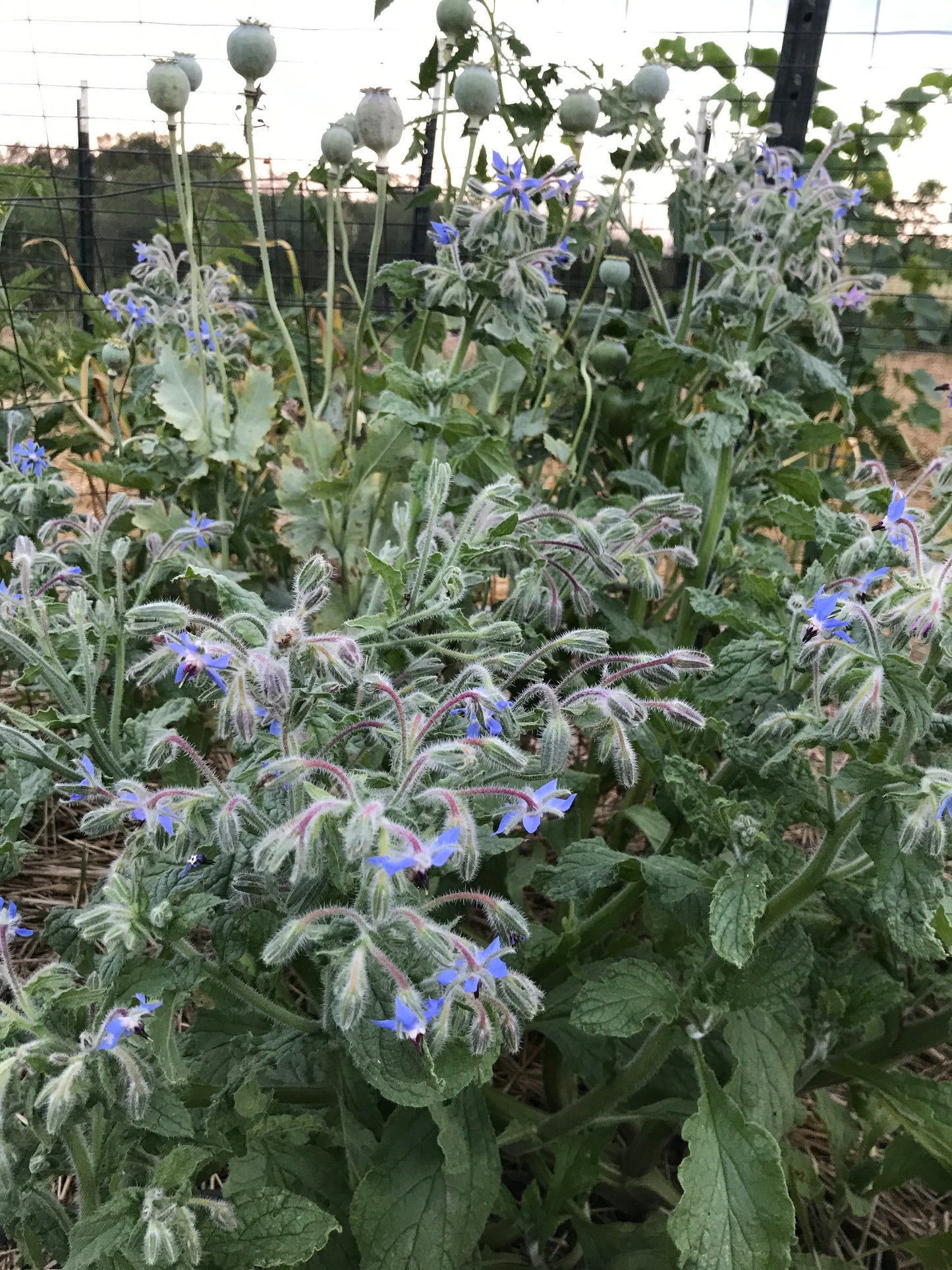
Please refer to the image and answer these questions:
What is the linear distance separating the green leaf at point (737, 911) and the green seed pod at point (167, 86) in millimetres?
1400

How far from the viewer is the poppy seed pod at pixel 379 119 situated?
1.48m

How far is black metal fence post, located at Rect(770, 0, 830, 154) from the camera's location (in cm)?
257

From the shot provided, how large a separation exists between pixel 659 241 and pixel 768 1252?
1879mm

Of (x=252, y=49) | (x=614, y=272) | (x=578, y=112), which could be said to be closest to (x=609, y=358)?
(x=614, y=272)

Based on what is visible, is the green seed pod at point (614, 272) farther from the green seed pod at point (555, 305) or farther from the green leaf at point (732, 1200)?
the green leaf at point (732, 1200)

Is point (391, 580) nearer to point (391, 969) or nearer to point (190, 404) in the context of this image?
point (391, 969)

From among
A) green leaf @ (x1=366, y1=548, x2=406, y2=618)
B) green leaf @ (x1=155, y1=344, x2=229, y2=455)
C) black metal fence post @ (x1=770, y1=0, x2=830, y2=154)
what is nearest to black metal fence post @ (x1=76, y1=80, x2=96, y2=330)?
green leaf @ (x1=155, y1=344, x2=229, y2=455)

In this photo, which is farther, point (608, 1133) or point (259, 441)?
point (259, 441)

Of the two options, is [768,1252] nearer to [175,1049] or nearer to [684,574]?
[175,1049]

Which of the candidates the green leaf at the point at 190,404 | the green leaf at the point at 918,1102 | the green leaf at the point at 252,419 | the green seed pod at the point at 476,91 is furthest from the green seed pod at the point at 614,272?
the green leaf at the point at 918,1102

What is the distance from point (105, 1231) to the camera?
2.87 ft

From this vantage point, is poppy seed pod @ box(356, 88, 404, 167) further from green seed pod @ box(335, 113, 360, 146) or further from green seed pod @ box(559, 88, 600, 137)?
green seed pod @ box(559, 88, 600, 137)

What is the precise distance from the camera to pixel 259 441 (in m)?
1.88

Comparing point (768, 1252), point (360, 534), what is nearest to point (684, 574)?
point (360, 534)
